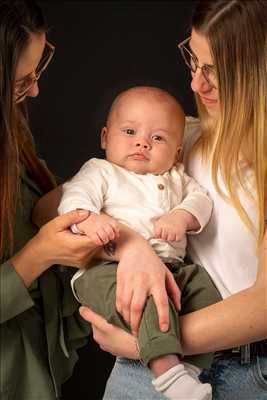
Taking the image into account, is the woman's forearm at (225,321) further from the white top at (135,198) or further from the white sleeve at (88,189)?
the white sleeve at (88,189)

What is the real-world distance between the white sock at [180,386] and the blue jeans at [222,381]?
23 centimetres

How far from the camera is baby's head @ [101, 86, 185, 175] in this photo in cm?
165

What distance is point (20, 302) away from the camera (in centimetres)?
156

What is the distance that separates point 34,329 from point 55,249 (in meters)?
0.25

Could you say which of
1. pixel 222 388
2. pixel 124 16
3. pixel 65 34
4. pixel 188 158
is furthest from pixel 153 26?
pixel 222 388

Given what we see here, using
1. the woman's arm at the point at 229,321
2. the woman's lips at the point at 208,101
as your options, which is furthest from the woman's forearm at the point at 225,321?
the woman's lips at the point at 208,101

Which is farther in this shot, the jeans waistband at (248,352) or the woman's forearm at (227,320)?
the jeans waistband at (248,352)

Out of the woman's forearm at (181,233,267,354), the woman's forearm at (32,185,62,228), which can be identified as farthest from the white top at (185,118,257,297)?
the woman's forearm at (32,185,62,228)

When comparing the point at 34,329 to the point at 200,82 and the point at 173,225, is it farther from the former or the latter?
the point at 200,82

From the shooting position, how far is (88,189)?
1.58 metres

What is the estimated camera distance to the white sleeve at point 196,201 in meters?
1.59

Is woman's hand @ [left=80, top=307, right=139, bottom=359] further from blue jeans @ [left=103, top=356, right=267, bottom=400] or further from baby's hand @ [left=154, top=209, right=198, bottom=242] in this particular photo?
baby's hand @ [left=154, top=209, right=198, bottom=242]

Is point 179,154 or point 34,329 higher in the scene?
point 179,154

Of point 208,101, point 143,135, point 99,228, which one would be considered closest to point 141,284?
point 99,228
